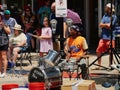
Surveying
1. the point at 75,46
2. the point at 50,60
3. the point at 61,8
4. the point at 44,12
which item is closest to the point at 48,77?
the point at 50,60

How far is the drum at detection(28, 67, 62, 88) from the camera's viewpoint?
8953 millimetres

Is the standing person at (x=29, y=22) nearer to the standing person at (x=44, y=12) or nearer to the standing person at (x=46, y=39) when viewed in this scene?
the standing person at (x=44, y=12)

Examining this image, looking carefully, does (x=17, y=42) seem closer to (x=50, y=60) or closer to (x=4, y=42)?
(x=4, y=42)

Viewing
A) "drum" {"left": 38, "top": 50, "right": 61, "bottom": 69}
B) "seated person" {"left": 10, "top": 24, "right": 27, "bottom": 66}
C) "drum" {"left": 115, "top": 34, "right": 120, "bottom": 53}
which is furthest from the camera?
"seated person" {"left": 10, "top": 24, "right": 27, "bottom": 66}

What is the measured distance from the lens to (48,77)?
900 centimetres

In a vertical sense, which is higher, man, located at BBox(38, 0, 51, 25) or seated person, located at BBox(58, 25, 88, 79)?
man, located at BBox(38, 0, 51, 25)

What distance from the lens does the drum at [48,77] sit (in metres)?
8.95

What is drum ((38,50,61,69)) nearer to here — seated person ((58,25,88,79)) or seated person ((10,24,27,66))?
seated person ((58,25,88,79))

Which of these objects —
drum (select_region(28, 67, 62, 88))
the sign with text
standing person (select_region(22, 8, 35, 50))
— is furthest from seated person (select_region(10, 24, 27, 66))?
drum (select_region(28, 67, 62, 88))

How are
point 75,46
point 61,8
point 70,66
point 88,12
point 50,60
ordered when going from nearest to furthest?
point 50,60
point 70,66
point 75,46
point 61,8
point 88,12

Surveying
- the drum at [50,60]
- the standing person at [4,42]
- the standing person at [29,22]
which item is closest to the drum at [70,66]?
the drum at [50,60]

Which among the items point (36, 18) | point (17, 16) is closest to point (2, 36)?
point (36, 18)

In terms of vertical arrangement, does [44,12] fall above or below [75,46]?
above

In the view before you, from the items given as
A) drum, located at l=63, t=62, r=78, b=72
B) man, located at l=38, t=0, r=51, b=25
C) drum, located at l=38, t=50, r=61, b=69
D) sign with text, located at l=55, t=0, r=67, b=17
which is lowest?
drum, located at l=63, t=62, r=78, b=72
